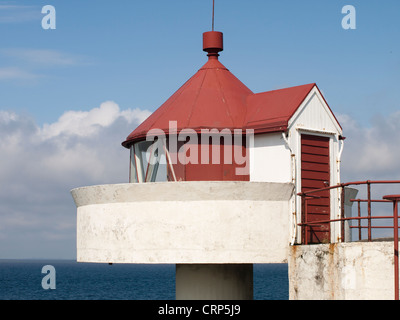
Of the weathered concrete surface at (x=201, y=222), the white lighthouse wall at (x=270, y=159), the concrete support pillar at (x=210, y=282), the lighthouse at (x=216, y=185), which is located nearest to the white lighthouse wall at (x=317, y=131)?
the lighthouse at (x=216, y=185)

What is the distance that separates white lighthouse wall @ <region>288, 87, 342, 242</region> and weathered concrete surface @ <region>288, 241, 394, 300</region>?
6.50 feet

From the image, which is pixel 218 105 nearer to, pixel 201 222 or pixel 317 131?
pixel 317 131

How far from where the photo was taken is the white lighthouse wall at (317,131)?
20828 mm

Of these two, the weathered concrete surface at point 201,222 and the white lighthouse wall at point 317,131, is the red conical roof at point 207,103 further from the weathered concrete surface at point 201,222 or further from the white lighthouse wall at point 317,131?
the weathered concrete surface at point 201,222

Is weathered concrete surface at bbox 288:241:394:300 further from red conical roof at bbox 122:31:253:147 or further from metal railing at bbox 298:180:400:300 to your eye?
red conical roof at bbox 122:31:253:147

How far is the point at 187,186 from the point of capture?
64.2 feet

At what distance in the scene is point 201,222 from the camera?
1947cm

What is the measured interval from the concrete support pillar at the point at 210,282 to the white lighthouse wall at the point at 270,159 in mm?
2956
